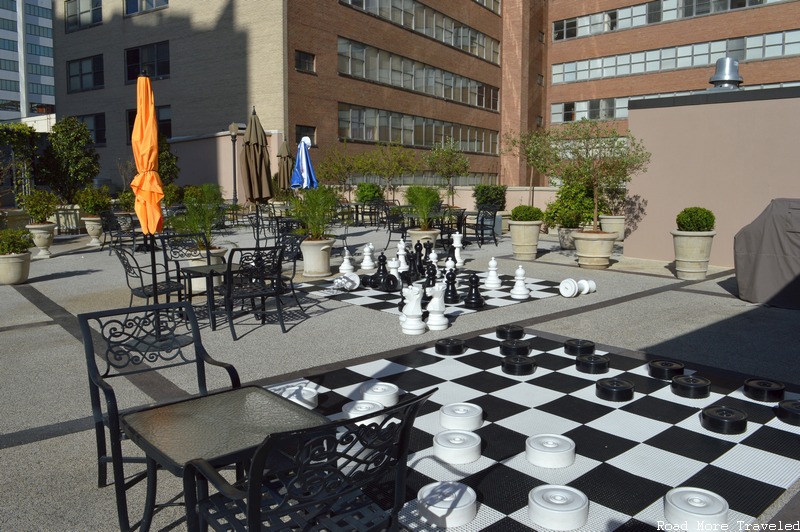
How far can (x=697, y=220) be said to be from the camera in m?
12.3

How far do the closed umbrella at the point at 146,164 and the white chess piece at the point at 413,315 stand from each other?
300cm

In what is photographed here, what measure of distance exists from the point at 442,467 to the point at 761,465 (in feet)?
6.66

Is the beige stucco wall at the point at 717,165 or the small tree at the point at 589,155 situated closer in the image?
the beige stucco wall at the point at 717,165

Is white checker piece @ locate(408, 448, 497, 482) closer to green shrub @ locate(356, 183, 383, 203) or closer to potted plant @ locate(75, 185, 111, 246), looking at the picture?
potted plant @ locate(75, 185, 111, 246)

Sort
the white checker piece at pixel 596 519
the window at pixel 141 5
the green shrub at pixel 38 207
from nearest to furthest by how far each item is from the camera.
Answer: the white checker piece at pixel 596 519 → the green shrub at pixel 38 207 → the window at pixel 141 5

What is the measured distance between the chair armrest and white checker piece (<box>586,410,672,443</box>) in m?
3.08

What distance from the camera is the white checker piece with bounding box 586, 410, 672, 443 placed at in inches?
187

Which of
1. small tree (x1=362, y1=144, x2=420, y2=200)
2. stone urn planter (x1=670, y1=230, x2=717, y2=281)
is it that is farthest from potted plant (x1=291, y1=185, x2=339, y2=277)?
small tree (x1=362, y1=144, x2=420, y2=200)

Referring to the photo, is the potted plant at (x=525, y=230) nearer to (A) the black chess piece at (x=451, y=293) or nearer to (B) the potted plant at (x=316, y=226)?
(B) the potted plant at (x=316, y=226)

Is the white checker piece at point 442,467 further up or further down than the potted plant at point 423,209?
further down

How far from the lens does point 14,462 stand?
438cm

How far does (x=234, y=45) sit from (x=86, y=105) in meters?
15.0

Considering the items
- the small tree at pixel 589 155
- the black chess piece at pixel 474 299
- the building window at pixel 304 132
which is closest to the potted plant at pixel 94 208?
the small tree at pixel 589 155

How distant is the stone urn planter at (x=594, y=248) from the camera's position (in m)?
13.7
